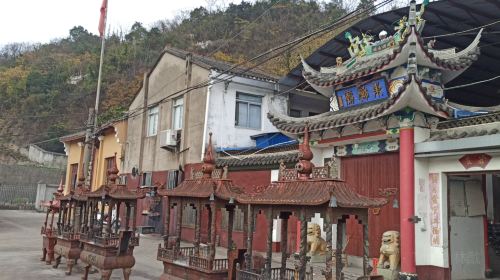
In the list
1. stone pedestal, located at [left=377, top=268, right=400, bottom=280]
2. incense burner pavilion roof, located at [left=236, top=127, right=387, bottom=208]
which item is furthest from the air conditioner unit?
incense burner pavilion roof, located at [left=236, top=127, right=387, bottom=208]

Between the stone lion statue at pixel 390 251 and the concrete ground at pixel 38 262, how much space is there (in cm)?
78

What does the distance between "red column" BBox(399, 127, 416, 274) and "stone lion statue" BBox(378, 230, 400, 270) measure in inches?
10.1

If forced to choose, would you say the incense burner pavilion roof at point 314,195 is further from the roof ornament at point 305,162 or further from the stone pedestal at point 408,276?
the stone pedestal at point 408,276

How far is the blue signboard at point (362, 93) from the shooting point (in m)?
12.2

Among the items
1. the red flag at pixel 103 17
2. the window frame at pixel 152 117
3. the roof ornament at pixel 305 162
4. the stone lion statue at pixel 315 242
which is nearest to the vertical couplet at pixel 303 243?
the roof ornament at pixel 305 162

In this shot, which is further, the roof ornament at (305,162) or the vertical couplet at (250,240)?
the vertical couplet at (250,240)

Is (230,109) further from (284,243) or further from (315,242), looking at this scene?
(284,243)

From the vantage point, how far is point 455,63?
11555mm

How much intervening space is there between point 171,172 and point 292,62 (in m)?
17.0

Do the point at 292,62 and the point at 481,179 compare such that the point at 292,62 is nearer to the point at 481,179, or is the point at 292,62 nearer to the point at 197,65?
the point at 197,65

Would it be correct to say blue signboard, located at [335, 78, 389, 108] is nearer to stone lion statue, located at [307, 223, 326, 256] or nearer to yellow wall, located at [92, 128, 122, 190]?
stone lion statue, located at [307, 223, 326, 256]

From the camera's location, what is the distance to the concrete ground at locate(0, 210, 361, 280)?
11.8 meters

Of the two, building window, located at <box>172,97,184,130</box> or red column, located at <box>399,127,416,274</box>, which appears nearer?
red column, located at <box>399,127,416,274</box>

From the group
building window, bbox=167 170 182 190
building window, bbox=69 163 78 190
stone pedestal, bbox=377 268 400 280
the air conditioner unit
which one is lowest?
stone pedestal, bbox=377 268 400 280
